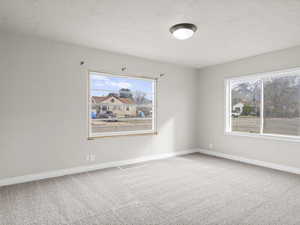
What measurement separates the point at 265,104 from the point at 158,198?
336 centimetres

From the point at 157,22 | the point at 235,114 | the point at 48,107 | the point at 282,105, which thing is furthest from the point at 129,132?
the point at 282,105

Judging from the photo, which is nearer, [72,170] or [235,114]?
[72,170]

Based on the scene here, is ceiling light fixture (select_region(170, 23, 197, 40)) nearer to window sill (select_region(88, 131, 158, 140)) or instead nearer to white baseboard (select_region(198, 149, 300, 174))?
window sill (select_region(88, 131, 158, 140))

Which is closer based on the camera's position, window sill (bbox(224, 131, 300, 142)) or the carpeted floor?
the carpeted floor

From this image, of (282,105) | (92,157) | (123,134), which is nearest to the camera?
(92,157)

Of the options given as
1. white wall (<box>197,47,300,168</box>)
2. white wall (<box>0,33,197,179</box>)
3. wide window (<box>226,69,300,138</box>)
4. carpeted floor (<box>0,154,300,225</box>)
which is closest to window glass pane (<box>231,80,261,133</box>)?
wide window (<box>226,69,300,138</box>)

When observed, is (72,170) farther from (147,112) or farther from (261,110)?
(261,110)

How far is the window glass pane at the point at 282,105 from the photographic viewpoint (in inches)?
151

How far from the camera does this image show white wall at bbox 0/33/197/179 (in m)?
3.08

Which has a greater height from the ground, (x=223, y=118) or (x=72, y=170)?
(x=223, y=118)

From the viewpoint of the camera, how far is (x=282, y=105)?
158 inches

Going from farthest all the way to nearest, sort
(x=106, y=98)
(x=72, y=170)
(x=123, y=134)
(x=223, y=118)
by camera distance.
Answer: (x=223, y=118) → (x=123, y=134) → (x=106, y=98) → (x=72, y=170)

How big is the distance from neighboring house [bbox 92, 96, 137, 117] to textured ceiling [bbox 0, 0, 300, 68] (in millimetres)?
1101

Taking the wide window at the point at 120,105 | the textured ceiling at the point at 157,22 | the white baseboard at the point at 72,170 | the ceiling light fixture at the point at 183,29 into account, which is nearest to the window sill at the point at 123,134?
the wide window at the point at 120,105
